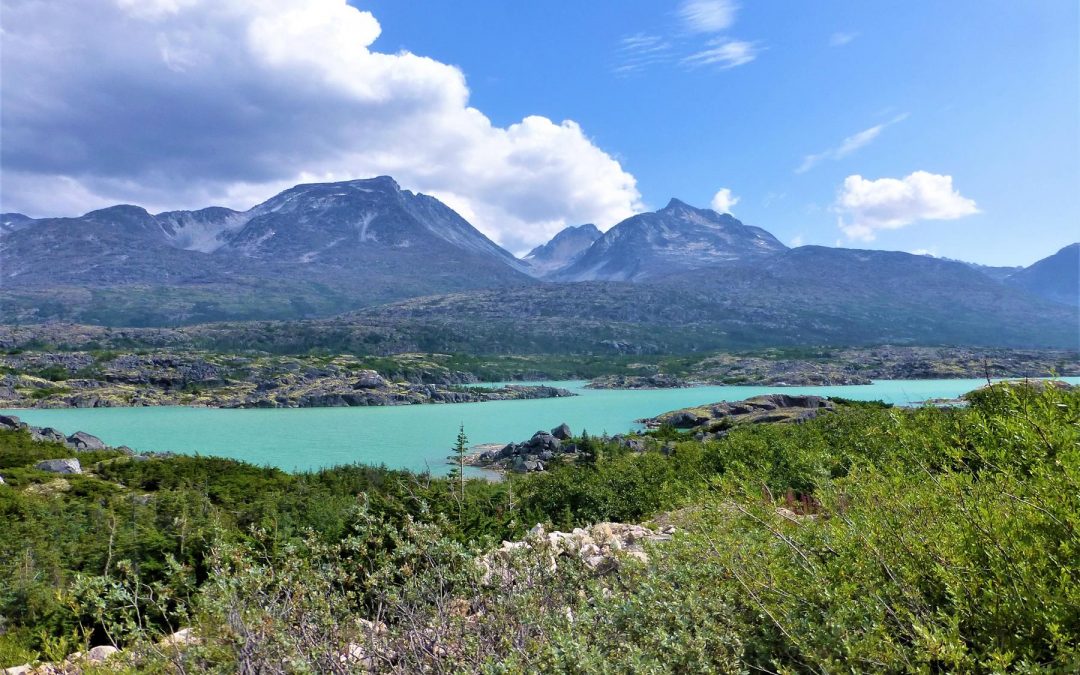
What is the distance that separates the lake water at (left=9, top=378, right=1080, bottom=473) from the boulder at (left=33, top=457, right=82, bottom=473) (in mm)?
13436

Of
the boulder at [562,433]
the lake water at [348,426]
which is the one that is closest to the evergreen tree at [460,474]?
the lake water at [348,426]

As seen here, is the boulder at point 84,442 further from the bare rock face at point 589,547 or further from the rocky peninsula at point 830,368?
the rocky peninsula at point 830,368

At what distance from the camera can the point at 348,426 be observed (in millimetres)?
64125

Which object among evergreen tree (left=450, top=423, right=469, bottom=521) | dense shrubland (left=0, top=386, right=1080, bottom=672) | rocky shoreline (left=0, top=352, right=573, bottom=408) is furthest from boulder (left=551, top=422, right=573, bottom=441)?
rocky shoreline (left=0, top=352, right=573, bottom=408)

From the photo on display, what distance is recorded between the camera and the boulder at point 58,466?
27.0 meters

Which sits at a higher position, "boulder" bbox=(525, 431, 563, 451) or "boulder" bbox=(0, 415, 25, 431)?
"boulder" bbox=(0, 415, 25, 431)

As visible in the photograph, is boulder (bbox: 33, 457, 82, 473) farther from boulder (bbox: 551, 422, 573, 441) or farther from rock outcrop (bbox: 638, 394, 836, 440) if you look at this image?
rock outcrop (bbox: 638, 394, 836, 440)

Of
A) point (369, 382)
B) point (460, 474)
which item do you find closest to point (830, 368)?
point (369, 382)

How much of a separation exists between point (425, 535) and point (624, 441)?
116ft

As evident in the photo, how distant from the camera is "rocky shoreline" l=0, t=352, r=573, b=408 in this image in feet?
279

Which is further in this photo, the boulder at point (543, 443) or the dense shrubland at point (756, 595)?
the boulder at point (543, 443)

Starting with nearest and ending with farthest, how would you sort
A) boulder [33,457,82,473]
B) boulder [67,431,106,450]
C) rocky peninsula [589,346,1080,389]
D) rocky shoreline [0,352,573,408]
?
boulder [33,457,82,473]
boulder [67,431,106,450]
rocky shoreline [0,352,573,408]
rocky peninsula [589,346,1080,389]

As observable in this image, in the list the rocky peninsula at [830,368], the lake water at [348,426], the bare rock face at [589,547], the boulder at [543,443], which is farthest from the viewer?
the rocky peninsula at [830,368]

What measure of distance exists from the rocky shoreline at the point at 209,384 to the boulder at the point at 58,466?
5792 centimetres
